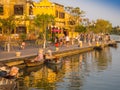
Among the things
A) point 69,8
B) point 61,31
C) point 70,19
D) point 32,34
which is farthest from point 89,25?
point 32,34

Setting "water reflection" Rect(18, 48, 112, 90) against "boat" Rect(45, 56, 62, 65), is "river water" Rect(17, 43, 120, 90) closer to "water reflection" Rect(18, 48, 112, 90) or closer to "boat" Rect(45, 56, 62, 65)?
"water reflection" Rect(18, 48, 112, 90)

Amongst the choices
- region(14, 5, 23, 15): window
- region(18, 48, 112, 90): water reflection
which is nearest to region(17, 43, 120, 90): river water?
region(18, 48, 112, 90): water reflection

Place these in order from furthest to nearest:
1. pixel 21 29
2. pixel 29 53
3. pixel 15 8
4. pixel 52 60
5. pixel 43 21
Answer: pixel 15 8, pixel 21 29, pixel 43 21, pixel 29 53, pixel 52 60

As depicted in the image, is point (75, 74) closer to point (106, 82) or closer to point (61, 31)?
point (106, 82)

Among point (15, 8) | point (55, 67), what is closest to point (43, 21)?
point (15, 8)

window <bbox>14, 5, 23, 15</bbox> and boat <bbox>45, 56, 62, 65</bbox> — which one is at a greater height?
window <bbox>14, 5, 23, 15</bbox>

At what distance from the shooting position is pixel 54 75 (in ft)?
123

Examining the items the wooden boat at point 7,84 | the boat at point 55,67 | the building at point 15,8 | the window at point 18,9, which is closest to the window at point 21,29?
the building at point 15,8

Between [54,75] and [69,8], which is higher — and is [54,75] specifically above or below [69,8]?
below

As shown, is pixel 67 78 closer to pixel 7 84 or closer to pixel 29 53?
pixel 7 84

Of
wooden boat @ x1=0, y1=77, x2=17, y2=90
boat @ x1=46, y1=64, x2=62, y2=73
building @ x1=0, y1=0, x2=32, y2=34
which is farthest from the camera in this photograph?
building @ x1=0, y1=0, x2=32, y2=34

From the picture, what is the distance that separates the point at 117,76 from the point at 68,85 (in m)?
7.99

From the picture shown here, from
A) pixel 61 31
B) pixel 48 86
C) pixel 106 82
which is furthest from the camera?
pixel 61 31

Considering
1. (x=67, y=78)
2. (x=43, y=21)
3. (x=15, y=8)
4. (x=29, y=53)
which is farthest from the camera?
(x=15, y=8)
